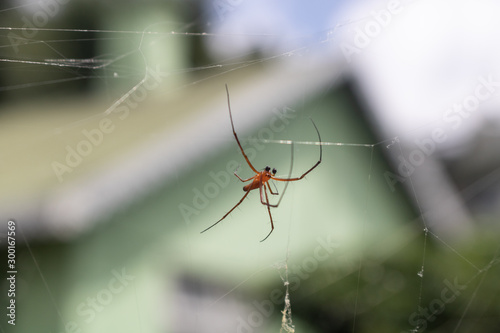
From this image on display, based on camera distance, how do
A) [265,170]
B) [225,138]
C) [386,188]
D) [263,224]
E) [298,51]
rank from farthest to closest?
[386,188]
[263,224]
[225,138]
[265,170]
[298,51]

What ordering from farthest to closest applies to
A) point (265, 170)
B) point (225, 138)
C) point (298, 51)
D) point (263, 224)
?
point (263, 224) → point (225, 138) → point (265, 170) → point (298, 51)

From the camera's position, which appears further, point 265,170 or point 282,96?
point 282,96

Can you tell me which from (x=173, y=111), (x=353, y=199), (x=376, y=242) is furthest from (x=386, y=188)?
(x=173, y=111)

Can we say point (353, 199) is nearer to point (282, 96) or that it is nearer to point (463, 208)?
point (463, 208)

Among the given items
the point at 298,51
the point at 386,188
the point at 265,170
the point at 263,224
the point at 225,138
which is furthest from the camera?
the point at 386,188

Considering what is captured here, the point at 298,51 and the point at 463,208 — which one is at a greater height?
the point at 298,51

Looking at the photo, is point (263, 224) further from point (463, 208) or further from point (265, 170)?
point (463, 208)

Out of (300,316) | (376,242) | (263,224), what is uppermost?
(263,224)

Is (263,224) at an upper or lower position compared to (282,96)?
lower

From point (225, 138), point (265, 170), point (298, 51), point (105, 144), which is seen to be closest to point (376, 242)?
point (265, 170)
